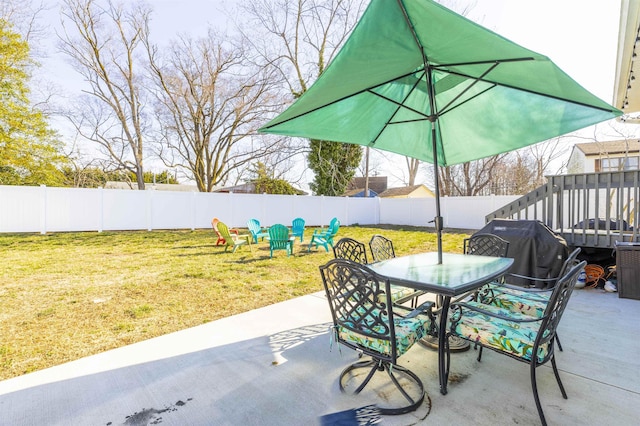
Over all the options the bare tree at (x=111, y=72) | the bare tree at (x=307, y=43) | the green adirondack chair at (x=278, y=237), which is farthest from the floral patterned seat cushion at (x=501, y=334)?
the bare tree at (x=111, y=72)

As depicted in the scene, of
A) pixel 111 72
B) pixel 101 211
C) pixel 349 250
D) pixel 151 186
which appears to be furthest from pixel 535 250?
pixel 151 186

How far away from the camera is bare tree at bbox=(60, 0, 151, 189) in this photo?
14977 millimetres

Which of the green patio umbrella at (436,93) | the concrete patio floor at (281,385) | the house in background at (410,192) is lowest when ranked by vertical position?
the concrete patio floor at (281,385)

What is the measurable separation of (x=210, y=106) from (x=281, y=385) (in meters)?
16.9

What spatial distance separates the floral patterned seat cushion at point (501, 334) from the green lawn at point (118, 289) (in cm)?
259

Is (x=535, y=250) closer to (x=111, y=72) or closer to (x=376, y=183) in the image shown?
(x=111, y=72)

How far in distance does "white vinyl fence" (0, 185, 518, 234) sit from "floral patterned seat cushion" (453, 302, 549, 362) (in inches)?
469

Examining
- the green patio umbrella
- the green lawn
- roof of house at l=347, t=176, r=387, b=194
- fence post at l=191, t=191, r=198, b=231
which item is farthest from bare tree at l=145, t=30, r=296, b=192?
roof of house at l=347, t=176, r=387, b=194

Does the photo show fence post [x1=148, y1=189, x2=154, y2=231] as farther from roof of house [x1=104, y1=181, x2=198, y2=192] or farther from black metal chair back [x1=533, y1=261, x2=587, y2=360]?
black metal chair back [x1=533, y1=261, x2=587, y2=360]

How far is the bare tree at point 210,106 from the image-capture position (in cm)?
1602

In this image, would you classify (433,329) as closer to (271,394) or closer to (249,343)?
(271,394)

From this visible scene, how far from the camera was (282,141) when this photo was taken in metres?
17.3

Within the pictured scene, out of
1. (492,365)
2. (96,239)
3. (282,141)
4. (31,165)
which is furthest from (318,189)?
(492,365)

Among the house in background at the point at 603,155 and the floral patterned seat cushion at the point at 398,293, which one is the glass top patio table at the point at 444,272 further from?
the house in background at the point at 603,155
